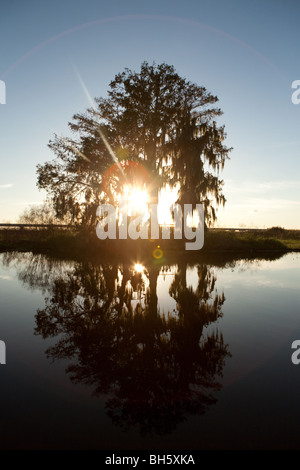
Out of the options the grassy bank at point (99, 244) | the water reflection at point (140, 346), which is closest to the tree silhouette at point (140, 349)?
the water reflection at point (140, 346)

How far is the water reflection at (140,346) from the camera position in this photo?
3889 mm

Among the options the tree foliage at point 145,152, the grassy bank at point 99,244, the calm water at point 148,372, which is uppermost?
the tree foliage at point 145,152

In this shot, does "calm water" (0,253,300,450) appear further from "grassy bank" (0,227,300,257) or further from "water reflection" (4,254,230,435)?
"grassy bank" (0,227,300,257)

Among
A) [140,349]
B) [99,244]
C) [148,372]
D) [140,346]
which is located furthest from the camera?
[99,244]

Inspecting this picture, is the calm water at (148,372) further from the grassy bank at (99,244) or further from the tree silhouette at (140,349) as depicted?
the grassy bank at (99,244)

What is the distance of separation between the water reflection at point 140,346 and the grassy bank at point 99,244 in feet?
43.6

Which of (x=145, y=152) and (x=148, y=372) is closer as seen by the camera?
(x=148, y=372)

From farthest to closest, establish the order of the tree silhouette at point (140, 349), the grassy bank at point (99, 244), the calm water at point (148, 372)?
1. the grassy bank at point (99, 244)
2. the tree silhouette at point (140, 349)
3. the calm water at point (148, 372)

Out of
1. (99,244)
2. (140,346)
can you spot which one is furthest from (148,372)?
(99,244)

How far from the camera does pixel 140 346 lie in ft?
18.7

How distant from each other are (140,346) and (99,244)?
782 inches

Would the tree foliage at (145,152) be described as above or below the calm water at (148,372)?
above

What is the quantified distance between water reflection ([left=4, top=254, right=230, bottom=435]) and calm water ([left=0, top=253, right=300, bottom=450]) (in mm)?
18

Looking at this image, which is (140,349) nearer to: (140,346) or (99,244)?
(140,346)
